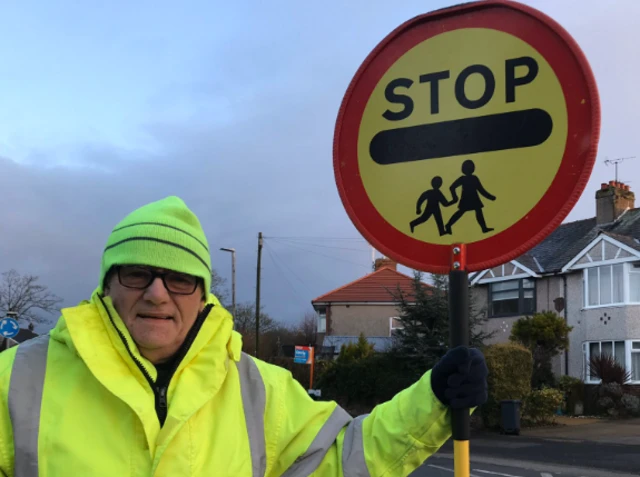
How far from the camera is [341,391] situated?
1969 centimetres

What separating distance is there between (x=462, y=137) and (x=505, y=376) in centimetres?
1688

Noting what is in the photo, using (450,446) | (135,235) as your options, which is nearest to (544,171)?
(135,235)

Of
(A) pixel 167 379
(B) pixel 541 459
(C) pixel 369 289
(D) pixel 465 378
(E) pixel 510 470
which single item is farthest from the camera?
(C) pixel 369 289

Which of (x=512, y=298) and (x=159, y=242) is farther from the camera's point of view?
(x=512, y=298)

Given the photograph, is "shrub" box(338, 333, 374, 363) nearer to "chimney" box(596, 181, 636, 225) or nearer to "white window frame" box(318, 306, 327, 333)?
"chimney" box(596, 181, 636, 225)

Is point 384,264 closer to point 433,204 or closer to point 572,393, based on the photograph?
point 572,393

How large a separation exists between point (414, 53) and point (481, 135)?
0.39 m

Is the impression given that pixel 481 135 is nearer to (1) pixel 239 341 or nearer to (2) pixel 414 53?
(2) pixel 414 53

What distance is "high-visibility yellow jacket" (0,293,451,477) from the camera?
1.85 meters

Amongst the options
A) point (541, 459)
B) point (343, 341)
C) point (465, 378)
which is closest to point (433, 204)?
point (465, 378)

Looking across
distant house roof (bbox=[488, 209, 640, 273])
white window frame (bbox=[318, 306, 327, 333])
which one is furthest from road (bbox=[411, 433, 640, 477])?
white window frame (bbox=[318, 306, 327, 333])

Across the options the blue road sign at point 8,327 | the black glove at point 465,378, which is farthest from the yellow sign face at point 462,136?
the blue road sign at point 8,327

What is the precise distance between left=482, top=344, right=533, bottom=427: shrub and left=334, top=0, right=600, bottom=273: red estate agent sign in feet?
53.1

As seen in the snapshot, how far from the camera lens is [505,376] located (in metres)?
17.7
